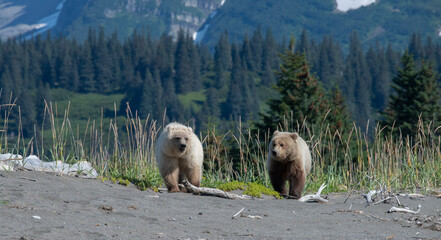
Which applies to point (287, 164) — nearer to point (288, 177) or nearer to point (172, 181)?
point (288, 177)

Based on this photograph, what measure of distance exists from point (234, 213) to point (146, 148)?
12.1 ft

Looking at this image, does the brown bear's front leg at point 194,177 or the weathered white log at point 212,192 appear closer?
the weathered white log at point 212,192

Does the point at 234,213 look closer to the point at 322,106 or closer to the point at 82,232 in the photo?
the point at 82,232

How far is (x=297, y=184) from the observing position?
32.5 feet

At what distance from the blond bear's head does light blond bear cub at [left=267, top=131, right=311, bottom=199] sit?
4.99 ft

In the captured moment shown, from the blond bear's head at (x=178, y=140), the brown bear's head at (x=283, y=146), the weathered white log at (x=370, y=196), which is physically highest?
the blond bear's head at (x=178, y=140)

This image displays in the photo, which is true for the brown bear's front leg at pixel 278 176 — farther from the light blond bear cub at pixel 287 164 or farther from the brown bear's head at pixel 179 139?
the brown bear's head at pixel 179 139

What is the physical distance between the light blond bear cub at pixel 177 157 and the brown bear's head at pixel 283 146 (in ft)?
4.30

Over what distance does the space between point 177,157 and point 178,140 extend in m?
0.32

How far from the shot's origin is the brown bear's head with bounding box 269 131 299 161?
9.88m

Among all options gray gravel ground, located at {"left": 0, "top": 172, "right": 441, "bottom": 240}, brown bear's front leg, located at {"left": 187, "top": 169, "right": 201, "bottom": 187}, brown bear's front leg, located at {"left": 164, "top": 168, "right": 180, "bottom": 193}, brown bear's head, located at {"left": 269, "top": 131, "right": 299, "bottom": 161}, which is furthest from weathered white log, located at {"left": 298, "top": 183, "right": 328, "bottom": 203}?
brown bear's front leg, located at {"left": 164, "top": 168, "right": 180, "bottom": 193}

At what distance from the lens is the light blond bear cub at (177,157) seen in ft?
30.3

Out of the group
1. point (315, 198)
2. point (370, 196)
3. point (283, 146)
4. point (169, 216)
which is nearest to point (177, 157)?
point (283, 146)

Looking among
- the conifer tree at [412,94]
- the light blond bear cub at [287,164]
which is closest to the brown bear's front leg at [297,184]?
the light blond bear cub at [287,164]
